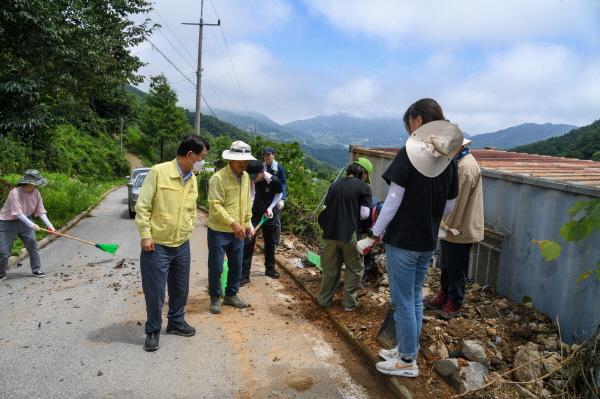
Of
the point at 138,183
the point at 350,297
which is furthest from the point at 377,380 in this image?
the point at 138,183

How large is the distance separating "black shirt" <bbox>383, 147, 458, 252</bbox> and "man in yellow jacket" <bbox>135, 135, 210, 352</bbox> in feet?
6.56

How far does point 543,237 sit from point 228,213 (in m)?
3.45

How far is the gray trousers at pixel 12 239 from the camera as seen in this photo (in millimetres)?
6371

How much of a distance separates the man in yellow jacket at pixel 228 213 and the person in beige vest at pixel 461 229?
2282mm

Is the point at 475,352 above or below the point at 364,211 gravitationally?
below

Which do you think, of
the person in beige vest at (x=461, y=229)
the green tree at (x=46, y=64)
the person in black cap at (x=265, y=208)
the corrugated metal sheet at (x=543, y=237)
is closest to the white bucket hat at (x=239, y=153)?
the person in black cap at (x=265, y=208)

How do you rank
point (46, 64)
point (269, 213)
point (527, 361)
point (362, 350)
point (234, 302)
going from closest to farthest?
point (527, 361), point (362, 350), point (234, 302), point (269, 213), point (46, 64)

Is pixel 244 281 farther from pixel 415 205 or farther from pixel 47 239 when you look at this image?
pixel 47 239

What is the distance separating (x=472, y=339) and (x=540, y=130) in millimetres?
164237

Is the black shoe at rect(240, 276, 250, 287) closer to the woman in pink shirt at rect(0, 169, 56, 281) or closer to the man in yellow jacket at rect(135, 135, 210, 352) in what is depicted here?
the man in yellow jacket at rect(135, 135, 210, 352)

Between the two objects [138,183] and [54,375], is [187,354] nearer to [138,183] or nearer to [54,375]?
[54,375]

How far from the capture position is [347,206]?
15.8ft

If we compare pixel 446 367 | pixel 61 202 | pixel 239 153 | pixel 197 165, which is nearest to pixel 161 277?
pixel 197 165

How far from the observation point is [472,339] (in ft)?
13.2
